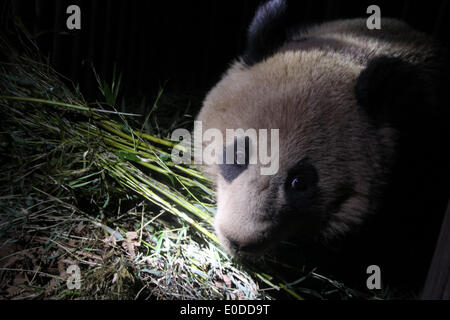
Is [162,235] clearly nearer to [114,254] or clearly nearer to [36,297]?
[114,254]

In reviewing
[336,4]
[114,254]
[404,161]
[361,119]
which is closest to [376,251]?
[404,161]

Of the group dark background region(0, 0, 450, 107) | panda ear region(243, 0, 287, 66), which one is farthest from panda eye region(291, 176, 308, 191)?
dark background region(0, 0, 450, 107)

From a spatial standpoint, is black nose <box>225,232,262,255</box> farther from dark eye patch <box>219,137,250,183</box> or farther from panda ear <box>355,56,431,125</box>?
panda ear <box>355,56,431,125</box>

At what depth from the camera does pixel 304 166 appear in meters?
2.06

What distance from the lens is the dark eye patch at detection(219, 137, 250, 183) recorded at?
83.4 inches

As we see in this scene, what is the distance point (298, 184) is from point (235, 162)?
386 mm

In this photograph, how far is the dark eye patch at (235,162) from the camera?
2117 mm

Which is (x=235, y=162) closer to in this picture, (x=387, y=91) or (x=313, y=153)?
(x=313, y=153)

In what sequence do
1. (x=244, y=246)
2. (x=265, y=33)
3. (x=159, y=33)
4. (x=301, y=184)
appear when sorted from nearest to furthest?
(x=244, y=246)
(x=301, y=184)
(x=265, y=33)
(x=159, y=33)

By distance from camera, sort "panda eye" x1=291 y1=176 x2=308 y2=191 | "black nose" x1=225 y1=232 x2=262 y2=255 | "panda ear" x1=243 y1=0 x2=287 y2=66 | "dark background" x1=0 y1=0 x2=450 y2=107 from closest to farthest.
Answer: "black nose" x1=225 y1=232 x2=262 y2=255
"panda eye" x1=291 y1=176 x2=308 y2=191
"panda ear" x1=243 y1=0 x2=287 y2=66
"dark background" x1=0 y1=0 x2=450 y2=107

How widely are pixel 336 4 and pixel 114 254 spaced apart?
11.2 ft

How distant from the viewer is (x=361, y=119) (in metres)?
2.17

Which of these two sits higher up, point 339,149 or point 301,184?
point 339,149

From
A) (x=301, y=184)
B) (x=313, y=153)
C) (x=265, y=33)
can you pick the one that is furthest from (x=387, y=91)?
(x=265, y=33)
